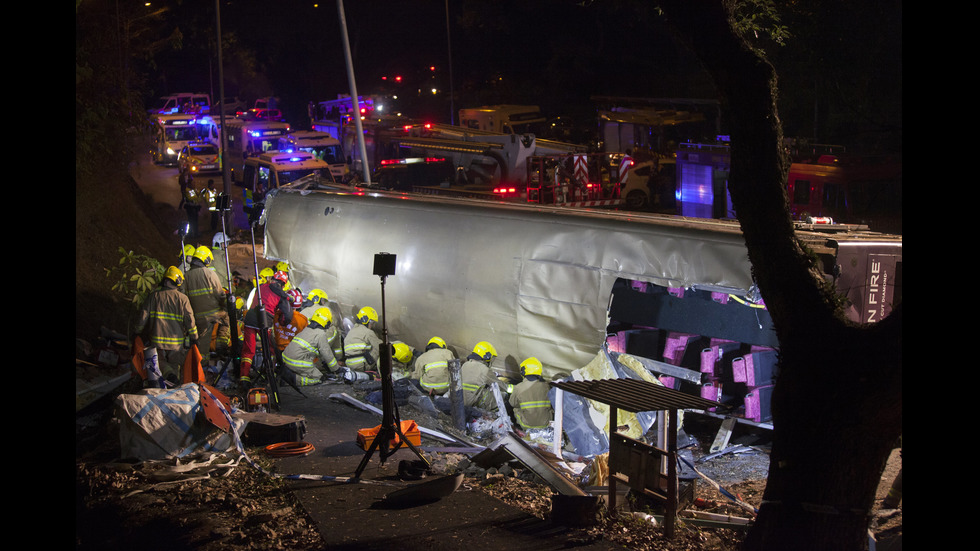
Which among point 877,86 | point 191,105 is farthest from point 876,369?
point 191,105

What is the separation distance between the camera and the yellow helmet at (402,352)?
431 inches

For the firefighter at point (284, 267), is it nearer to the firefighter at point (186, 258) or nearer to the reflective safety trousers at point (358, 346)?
the firefighter at point (186, 258)

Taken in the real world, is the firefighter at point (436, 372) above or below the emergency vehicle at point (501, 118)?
below

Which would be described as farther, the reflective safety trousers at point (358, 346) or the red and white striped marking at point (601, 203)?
the red and white striped marking at point (601, 203)

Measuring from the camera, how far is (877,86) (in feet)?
82.8

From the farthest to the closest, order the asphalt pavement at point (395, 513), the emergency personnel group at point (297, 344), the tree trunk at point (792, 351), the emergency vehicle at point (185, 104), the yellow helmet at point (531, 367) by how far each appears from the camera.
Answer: the emergency vehicle at point (185, 104), the emergency personnel group at point (297, 344), the yellow helmet at point (531, 367), the asphalt pavement at point (395, 513), the tree trunk at point (792, 351)

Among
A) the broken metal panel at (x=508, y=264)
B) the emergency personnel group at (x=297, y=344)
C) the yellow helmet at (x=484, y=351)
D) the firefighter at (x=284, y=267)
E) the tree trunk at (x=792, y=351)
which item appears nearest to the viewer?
the tree trunk at (x=792, y=351)

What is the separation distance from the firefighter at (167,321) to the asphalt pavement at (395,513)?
111 inches

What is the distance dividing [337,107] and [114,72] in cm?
1886

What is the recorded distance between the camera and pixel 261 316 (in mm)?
9633

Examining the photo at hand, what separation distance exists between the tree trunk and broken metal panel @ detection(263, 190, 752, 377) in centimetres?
341

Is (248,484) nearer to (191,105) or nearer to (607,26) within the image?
(191,105)

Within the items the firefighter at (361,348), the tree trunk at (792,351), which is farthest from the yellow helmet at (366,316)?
the tree trunk at (792,351)

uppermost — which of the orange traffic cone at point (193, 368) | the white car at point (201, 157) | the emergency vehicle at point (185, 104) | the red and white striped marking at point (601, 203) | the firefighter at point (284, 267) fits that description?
the emergency vehicle at point (185, 104)
